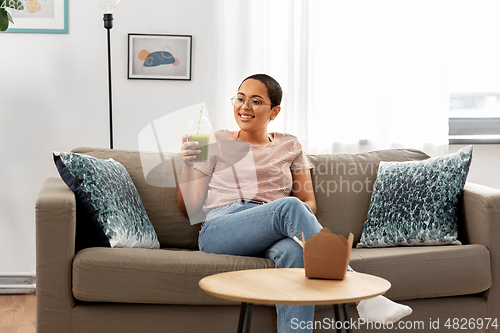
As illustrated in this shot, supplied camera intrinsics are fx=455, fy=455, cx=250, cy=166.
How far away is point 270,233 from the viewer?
153 cm

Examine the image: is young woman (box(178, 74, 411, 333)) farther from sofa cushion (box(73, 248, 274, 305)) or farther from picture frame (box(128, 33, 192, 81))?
picture frame (box(128, 33, 192, 81))

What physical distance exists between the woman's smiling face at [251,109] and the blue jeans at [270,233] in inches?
15.3

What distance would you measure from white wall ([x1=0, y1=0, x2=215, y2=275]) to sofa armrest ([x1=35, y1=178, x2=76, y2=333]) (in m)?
1.14

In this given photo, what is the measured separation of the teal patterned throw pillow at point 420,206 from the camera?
1.90 m

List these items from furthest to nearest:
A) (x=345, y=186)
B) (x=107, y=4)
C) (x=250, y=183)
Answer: (x=107, y=4)
(x=345, y=186)
(x=250, y=183)

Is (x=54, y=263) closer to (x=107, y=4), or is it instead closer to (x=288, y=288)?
(x=288, y=288)

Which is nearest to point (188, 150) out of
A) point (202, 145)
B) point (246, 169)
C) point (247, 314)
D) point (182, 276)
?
point (202, 145)

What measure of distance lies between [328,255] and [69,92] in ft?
6.57

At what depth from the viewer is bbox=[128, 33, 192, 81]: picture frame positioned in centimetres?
259

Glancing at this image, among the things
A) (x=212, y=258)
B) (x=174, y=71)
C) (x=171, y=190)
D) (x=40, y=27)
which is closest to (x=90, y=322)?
(x=212, y=258)

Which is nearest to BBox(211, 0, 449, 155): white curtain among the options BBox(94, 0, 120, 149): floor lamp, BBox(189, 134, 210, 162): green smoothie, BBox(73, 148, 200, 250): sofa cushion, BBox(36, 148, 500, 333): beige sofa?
BBox(94, 0, 120, 149): floor lamp

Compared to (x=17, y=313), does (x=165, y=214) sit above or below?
above

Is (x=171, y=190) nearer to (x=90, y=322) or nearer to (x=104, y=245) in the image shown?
(x=104, y=245)

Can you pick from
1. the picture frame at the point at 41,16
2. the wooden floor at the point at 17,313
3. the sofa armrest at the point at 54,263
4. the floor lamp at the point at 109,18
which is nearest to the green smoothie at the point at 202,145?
the sofa armrest at the point at 54,263
